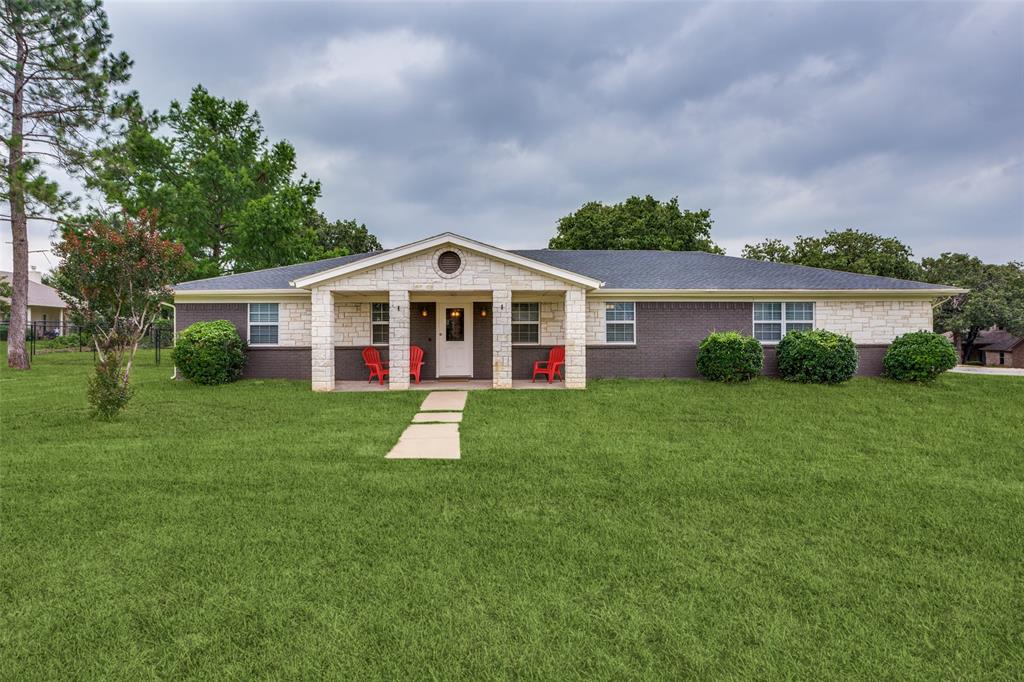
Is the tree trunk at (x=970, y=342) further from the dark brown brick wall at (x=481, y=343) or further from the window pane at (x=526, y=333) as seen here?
→ the dark brown brick wall at (x=481, y=343)

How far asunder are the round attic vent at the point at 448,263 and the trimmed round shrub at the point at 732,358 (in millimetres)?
6854

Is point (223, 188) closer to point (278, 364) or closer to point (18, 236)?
point (18, 236)

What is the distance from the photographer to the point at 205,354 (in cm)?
1130

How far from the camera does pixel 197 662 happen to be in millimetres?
2221

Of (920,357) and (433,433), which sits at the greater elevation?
(920,357)

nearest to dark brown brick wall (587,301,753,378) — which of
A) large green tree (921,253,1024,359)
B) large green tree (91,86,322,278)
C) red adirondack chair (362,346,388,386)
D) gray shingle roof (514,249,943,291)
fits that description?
gray shingle roof (514,249,943,291)

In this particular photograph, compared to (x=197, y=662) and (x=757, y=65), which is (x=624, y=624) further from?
(x=757, y=65)

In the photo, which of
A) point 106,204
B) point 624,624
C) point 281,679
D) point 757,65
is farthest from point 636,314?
point 106,204

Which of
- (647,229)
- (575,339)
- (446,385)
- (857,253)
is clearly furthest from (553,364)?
(857,253)

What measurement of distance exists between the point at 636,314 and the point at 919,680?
11074 millimetres

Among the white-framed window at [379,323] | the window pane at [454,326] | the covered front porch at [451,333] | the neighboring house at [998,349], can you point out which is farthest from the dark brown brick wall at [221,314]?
the neighboring house at [998,349]

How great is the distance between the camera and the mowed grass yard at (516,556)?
2.27 m

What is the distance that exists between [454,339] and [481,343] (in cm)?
81

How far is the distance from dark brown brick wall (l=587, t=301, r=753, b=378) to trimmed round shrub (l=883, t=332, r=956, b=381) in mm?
3557
